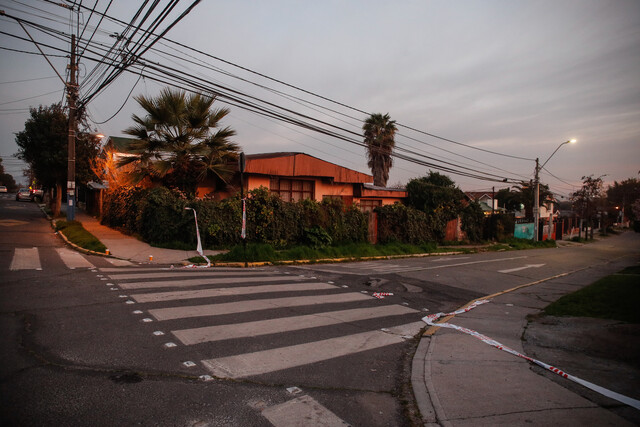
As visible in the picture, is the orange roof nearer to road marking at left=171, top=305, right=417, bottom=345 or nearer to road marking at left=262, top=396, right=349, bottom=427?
road marking at left=171, top=305, right=417, bottom=345

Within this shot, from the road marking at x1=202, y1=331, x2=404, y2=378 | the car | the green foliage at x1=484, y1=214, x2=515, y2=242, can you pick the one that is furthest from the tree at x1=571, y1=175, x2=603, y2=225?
the car

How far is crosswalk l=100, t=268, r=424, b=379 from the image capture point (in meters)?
4.80

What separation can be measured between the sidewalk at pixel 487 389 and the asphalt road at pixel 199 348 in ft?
0.85

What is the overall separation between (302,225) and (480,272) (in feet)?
25.3

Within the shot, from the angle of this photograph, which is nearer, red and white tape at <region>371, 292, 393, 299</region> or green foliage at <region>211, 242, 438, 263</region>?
red and white tape at <region>371, 292, 393, 299</region>

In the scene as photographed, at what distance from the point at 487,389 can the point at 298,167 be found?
1718cm

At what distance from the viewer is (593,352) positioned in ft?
16.9

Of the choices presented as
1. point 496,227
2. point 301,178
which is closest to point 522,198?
point 496,227

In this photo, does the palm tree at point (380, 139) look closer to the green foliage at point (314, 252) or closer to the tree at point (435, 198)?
the tree at point (435, 198)

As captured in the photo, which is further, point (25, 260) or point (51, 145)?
point (51, 145)

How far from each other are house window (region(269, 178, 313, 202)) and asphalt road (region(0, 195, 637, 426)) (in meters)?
11.2

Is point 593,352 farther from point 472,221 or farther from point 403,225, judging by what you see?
point 472,221

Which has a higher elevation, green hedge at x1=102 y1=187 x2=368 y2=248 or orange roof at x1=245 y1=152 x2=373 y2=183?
orange roof at x1=245 y1=152 x2=373 y2=183

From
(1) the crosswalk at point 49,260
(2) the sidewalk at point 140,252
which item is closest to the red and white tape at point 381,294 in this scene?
(2) the sidewalk at point 140,252
